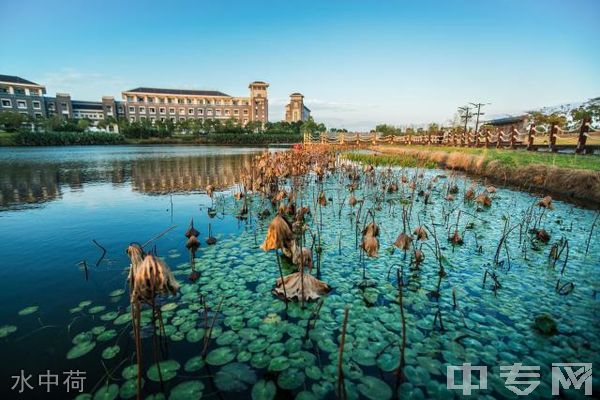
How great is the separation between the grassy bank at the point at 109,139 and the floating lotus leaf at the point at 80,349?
70.0 meters

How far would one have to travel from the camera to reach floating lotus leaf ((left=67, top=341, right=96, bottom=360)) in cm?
341

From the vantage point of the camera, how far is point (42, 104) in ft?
308

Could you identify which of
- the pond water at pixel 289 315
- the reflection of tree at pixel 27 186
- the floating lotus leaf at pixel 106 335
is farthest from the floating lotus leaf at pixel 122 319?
the reflection of tree at pixel 27 186

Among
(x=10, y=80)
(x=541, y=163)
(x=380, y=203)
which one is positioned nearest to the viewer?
(x=380, y=203)

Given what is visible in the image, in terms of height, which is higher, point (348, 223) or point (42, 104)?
point (42, 104)

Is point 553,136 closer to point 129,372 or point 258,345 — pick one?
point 258,345

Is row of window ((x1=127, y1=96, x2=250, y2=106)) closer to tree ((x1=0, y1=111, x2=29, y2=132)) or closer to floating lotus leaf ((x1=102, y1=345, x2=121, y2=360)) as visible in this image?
tree ((x1=0, y1=111, x2=29, y2=132))

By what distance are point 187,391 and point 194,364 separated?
339mm

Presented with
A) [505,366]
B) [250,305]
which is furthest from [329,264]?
[505,366]

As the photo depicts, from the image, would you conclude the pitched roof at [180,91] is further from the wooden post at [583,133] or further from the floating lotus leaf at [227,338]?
the floating lotus leaf at [227,338]

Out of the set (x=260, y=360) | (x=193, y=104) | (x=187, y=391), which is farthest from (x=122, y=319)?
(x=193, y=104)

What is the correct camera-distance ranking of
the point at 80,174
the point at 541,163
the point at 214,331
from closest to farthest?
the point at 214,331
the point at 541,163
the point at 80,174

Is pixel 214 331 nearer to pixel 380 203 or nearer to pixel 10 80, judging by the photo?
pixel 380 203

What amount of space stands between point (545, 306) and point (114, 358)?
18.8 feet
